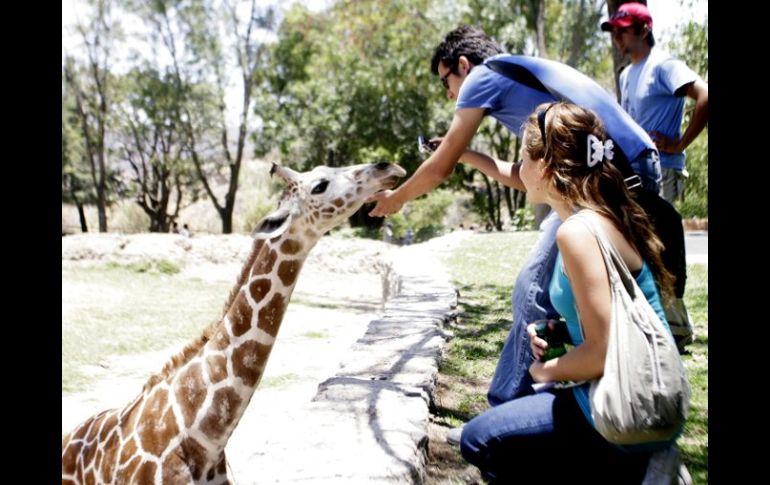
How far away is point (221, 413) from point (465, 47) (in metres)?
2.20

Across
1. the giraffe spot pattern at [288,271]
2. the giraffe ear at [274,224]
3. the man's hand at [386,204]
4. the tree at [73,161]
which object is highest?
the tree at [73,161]

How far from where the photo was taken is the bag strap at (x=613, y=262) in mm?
1917

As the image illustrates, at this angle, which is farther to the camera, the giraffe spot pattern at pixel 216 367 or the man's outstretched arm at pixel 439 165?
the man's outstretched arm at pixel 439 165

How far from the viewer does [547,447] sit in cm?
219

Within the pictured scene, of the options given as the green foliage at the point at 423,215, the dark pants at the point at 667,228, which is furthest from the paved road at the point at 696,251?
the green foliage at the point at 423,215

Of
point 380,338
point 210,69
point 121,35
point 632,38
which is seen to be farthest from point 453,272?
point 121,35

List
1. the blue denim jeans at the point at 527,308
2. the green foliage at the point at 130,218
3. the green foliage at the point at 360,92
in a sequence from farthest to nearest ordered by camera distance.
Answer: the green foliage at the point at 130,218 < the green foliage at the point at 360,92 < the blue denim jeans at the point at 527,308

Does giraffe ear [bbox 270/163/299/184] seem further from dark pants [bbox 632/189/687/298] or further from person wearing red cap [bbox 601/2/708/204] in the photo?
person wearing red cap [bbox 601/2/708/204]

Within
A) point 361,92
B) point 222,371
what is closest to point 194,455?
point 222,371

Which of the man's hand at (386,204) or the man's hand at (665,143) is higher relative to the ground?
the man's hand at (665,143)

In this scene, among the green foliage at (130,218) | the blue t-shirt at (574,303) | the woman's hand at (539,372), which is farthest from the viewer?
the green foliage at (130,218)

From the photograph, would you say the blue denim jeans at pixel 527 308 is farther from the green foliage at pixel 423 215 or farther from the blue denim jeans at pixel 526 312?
the green foliage at pixel 423 215

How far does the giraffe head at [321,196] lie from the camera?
246cm

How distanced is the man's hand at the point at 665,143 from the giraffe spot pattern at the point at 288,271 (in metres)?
2.43
